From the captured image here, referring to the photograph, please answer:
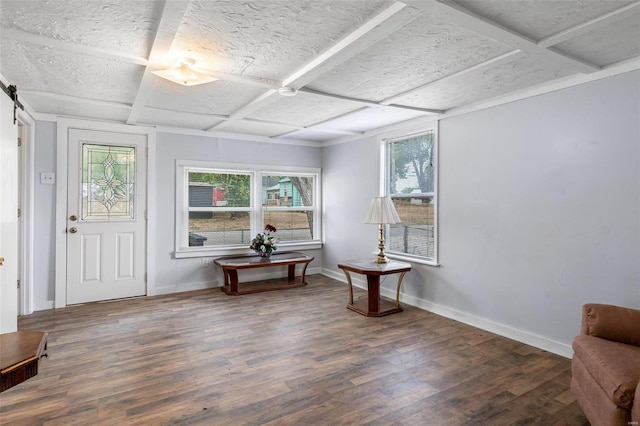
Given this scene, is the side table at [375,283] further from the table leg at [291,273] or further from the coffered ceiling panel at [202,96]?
the coffered ceiling panel at [202,96]

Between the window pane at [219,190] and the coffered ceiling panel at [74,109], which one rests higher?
the coffered ceiling panel at [74,109]

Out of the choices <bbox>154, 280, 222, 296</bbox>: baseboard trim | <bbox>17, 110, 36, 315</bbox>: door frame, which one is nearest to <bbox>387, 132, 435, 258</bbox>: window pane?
<bbox>154, 280, 222, 296</bbox>: baseboard trim

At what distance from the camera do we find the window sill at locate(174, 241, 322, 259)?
4.92 meters

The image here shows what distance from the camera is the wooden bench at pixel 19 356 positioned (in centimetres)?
120

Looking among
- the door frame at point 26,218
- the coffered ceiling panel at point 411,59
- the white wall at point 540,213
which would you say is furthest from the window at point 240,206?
the coffered ceiling panel at point 411,59

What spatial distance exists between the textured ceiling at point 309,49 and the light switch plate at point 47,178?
2.65ft

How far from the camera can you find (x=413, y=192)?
4.42 metres

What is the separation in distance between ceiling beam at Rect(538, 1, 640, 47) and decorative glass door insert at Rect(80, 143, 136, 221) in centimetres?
457

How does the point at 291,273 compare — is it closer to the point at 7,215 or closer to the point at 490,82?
the point at 7,215

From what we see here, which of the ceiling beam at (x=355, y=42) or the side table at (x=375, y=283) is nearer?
the ceiling beam at (x=355, y=42)

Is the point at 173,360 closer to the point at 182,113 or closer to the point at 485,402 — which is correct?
the point at 485,402

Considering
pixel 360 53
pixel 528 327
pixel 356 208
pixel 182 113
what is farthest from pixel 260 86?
pixel 528 327

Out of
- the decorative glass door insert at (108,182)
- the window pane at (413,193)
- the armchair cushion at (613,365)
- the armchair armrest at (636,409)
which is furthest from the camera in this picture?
the decorative glass door insert at (108,182)

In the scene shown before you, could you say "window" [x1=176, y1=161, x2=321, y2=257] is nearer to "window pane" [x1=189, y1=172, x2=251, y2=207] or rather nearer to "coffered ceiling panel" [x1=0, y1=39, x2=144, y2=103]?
"window pane" [x1=189, y1=172, x2=251, y2=207]
